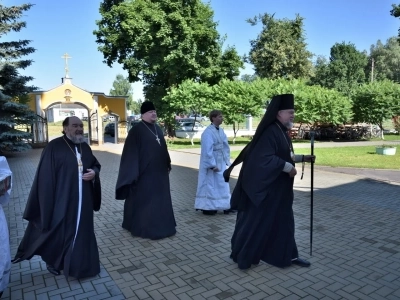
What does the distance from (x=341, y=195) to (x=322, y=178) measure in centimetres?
252

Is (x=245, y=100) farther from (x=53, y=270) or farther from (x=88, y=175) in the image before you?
(x=53, y=270)

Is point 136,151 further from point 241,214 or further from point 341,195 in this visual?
point 341,195

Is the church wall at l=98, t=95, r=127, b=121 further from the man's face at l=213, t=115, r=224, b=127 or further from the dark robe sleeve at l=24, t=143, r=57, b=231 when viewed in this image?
the dark robe sleeve at l=24, t=143, r=57, b=231

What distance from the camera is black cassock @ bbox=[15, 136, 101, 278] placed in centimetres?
398

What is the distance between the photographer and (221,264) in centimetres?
462

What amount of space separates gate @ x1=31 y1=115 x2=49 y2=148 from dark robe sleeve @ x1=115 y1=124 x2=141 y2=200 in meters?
18.6

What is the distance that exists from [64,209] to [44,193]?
0.93 ft

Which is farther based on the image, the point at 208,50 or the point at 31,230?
the point at 208,50

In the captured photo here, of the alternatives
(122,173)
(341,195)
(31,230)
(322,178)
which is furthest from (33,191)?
(322,178)

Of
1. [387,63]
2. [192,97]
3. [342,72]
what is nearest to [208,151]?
[192,97]

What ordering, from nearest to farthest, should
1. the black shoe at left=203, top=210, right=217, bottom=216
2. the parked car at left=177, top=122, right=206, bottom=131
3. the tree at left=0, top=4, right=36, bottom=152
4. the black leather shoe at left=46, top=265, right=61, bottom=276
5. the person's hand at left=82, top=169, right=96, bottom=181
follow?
1. the person's hand at left=82, top=169, right=96, bottom=181
2. the black leather shoe at left=46, top=265, right=61, bottom=276
3. the black shoe at left=203, top=210, right=217, bottom=216
4. the tree at left=0, top=4, right=36, bottom=152
5. the parked car at left=177, top=122, right=206, bottom=131

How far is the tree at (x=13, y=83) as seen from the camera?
17203 mm

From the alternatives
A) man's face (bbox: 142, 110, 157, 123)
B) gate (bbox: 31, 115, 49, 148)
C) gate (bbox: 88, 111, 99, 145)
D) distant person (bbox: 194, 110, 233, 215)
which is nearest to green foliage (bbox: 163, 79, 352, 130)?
gate (bbox: 88, 111, 99, 145)

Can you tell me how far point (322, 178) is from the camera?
11094 millimetres
